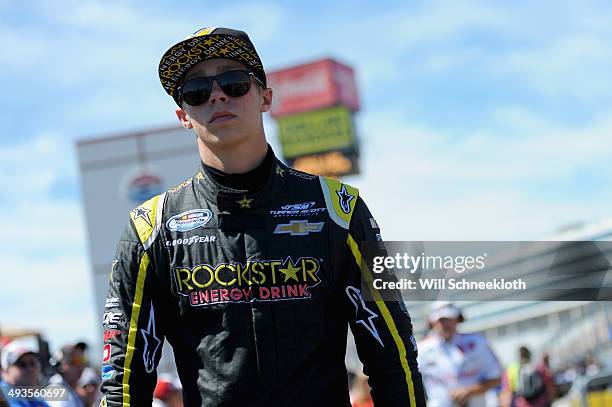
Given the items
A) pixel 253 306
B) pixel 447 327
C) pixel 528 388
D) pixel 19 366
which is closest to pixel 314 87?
pixel 528 388

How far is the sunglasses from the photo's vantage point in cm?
340

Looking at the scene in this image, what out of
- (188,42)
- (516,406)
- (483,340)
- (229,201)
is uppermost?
(188,42)

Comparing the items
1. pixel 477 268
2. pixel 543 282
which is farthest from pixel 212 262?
pixel 543 282

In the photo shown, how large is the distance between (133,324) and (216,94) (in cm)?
81

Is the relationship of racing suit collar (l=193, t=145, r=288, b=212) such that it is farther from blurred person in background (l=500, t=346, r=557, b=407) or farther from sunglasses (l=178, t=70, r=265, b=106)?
blurred person in background (l=500, t=346, r=557, b=407)

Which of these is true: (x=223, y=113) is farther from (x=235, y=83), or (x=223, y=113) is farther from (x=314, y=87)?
(x=314, y=87)

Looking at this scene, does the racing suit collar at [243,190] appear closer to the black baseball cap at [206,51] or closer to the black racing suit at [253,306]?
the black racing suit at [253,306]

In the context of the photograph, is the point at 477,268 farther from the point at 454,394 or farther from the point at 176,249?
the point at 454,394

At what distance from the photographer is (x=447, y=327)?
10.9 m

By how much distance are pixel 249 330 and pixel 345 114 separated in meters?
60.9

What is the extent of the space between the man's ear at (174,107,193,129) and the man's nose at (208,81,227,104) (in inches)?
6.1

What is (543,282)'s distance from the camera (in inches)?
175

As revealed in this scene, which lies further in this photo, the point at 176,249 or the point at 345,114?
the point at 345,114

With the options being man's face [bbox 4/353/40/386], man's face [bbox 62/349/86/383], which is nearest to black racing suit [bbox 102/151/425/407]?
man's face [bbox 4/353/40/386]
